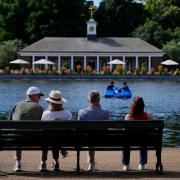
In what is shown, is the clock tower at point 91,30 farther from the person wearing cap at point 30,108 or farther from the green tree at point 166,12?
the person wearing cap at point 30,108

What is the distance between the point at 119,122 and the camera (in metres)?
9.37

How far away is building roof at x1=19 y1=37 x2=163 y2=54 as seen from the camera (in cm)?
8244

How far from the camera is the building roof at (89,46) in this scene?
8244cm

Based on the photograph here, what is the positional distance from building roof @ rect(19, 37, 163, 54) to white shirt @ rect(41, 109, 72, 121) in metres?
72.4

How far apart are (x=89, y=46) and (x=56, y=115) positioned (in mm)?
74095

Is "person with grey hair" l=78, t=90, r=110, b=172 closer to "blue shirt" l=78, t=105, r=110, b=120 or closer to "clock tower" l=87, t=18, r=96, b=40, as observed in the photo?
"blue shirt" l=78, t=105, r=110, b=120

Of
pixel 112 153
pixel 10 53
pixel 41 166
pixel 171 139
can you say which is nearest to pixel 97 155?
pixel 112 153

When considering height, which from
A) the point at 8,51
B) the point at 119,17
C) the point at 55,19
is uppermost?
the point at 119,17

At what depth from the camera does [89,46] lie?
8362 cm

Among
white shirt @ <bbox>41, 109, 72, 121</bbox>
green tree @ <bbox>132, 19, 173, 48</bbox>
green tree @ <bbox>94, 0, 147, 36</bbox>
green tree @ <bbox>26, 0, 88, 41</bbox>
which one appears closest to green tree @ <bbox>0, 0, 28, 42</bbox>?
green tree @ <bbox>26, 0, 88, 41</bbox>

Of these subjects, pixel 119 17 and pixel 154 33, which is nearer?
pixel 154 33

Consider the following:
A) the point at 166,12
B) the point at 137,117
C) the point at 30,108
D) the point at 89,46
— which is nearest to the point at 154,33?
the point at 166,12

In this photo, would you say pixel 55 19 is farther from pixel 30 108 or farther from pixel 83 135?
pixel 83 135

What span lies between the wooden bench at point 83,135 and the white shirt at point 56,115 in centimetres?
31
